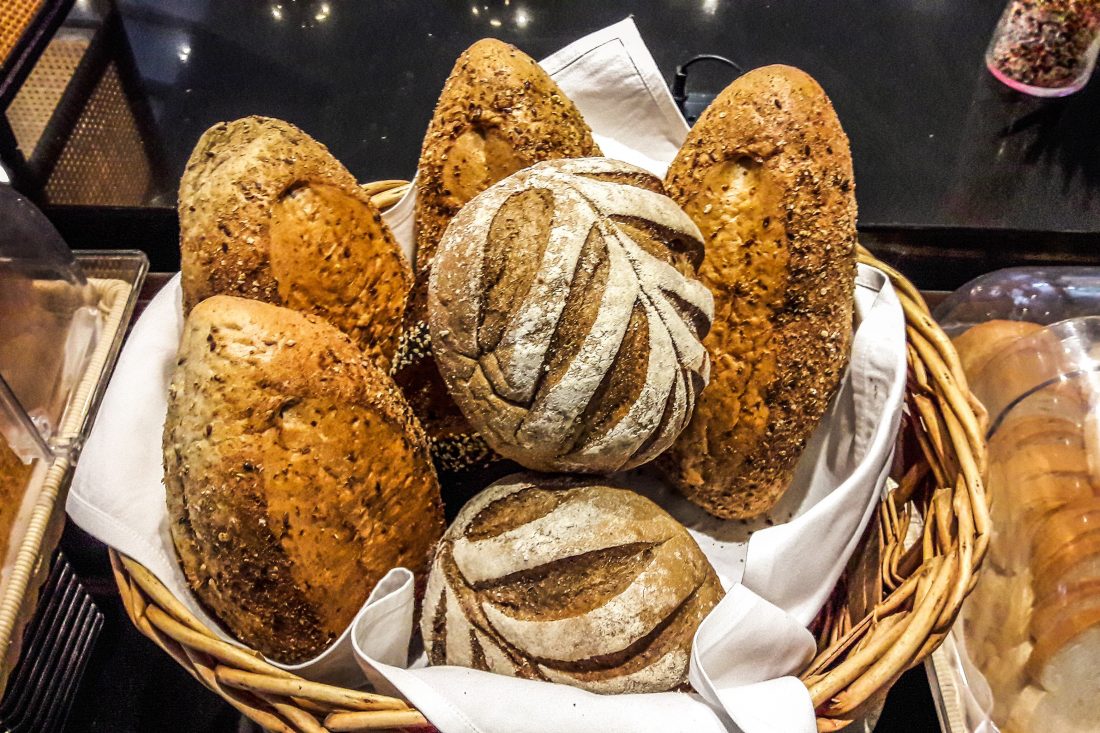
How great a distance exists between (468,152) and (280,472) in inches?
20.9

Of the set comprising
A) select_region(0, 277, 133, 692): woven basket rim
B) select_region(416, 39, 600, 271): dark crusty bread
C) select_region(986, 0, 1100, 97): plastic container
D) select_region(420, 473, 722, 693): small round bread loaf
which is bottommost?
select_region(0, 277, 133, 692): woven basket rim

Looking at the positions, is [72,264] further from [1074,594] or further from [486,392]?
[1074,594]

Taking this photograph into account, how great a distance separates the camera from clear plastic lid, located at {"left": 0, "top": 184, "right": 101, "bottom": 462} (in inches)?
56.1

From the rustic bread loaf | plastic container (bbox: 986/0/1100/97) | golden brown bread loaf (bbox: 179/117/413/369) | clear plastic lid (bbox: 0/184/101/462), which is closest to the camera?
golden brown bread loaf (bbox: 179/117/413/369)

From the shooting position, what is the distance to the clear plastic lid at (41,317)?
1.42 metres

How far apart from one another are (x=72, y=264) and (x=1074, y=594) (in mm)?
1781

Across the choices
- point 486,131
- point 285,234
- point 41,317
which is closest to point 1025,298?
point 486,131

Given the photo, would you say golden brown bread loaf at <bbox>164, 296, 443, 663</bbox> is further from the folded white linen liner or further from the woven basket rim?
the woven basket rim

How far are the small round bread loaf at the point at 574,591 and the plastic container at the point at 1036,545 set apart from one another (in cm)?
51

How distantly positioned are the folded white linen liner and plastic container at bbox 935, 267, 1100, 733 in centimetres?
22

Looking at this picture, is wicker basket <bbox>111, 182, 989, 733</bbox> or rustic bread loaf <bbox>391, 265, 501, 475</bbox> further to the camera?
rustic bread loaf <bbox>391, 265, 501, 475</bbox>

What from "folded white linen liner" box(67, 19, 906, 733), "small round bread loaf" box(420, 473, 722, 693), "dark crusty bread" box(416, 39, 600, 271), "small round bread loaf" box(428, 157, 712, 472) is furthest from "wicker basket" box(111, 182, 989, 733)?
"dark crusty bread" box(416, 39, 600, 271)

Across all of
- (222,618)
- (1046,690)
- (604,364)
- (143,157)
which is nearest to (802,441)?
(604,364)

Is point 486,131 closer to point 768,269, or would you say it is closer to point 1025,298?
point 768,269
